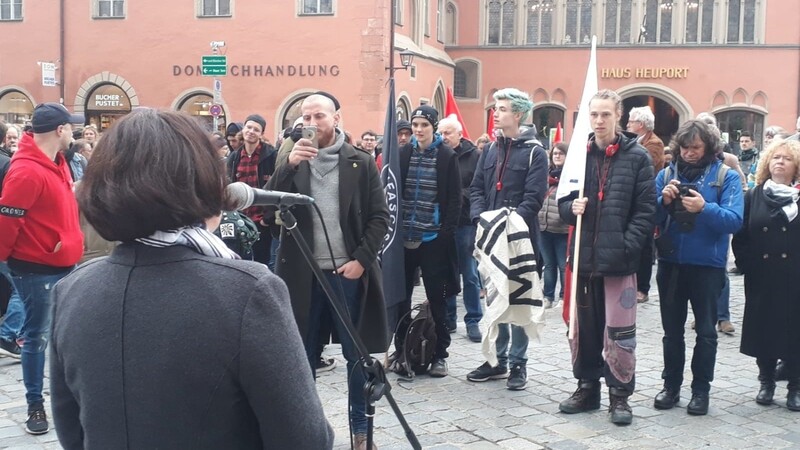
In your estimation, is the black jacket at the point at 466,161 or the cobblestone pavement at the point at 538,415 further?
the black jacket at the point at 466,161

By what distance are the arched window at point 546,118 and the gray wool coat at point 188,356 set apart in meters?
32.2

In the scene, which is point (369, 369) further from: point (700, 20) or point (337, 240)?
point (700, 20)

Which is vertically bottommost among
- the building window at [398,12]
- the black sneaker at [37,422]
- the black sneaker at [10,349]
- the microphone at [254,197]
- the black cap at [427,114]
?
the black sneaker at [10,349]

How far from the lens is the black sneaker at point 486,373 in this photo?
6812mm

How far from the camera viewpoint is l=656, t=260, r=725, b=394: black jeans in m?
5.91

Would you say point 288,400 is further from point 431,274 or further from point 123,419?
point 431,274

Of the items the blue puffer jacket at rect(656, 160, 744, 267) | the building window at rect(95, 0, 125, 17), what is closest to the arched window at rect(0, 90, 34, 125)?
the building window at rect(95, 0, 125, 17)

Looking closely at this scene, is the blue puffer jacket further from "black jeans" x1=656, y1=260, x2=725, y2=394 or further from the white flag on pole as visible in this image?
the white flag on pole

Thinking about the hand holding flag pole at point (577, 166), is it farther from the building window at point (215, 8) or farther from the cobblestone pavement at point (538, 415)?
the building window at point (215, 8)

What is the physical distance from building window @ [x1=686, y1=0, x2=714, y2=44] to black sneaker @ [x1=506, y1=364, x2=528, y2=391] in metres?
28.7

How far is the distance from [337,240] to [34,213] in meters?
1.95

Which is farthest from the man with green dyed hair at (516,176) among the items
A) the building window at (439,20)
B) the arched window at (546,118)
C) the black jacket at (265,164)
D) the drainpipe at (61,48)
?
the arched window at (546,118)

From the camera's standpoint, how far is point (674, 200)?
583 centimetres

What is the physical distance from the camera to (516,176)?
6.51 m
